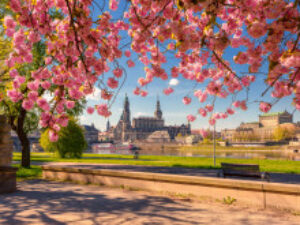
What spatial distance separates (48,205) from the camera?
24.6ft

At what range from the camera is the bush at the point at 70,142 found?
107ft

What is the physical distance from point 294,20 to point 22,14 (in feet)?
14.2

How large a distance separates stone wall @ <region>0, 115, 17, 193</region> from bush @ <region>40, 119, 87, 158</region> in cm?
2164

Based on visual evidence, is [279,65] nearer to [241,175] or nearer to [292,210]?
[292,210]

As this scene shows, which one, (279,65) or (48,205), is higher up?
(279,65)

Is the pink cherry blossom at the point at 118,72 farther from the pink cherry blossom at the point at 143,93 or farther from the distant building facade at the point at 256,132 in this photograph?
the distant building facade at the point at 256,132

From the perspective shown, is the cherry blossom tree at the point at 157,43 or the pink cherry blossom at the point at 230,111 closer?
the cherry blossom tree at the point at 157,43

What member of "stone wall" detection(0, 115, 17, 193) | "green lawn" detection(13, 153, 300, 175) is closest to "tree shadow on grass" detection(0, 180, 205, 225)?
"stone wall" detection(0, 115, 17, 193)

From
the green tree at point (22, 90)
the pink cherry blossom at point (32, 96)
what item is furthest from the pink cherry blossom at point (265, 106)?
the green tree at point (22, 90)

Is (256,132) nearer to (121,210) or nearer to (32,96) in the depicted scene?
(121,210)

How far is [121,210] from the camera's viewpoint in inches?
274

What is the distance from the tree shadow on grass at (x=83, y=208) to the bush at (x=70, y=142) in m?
23.8

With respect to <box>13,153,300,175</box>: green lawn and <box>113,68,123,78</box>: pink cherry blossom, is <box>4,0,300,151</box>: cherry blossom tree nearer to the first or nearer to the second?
<box>113,68,123,78</box>: pink cherry blossom

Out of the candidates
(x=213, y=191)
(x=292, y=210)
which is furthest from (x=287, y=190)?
(x=213, y=191)
